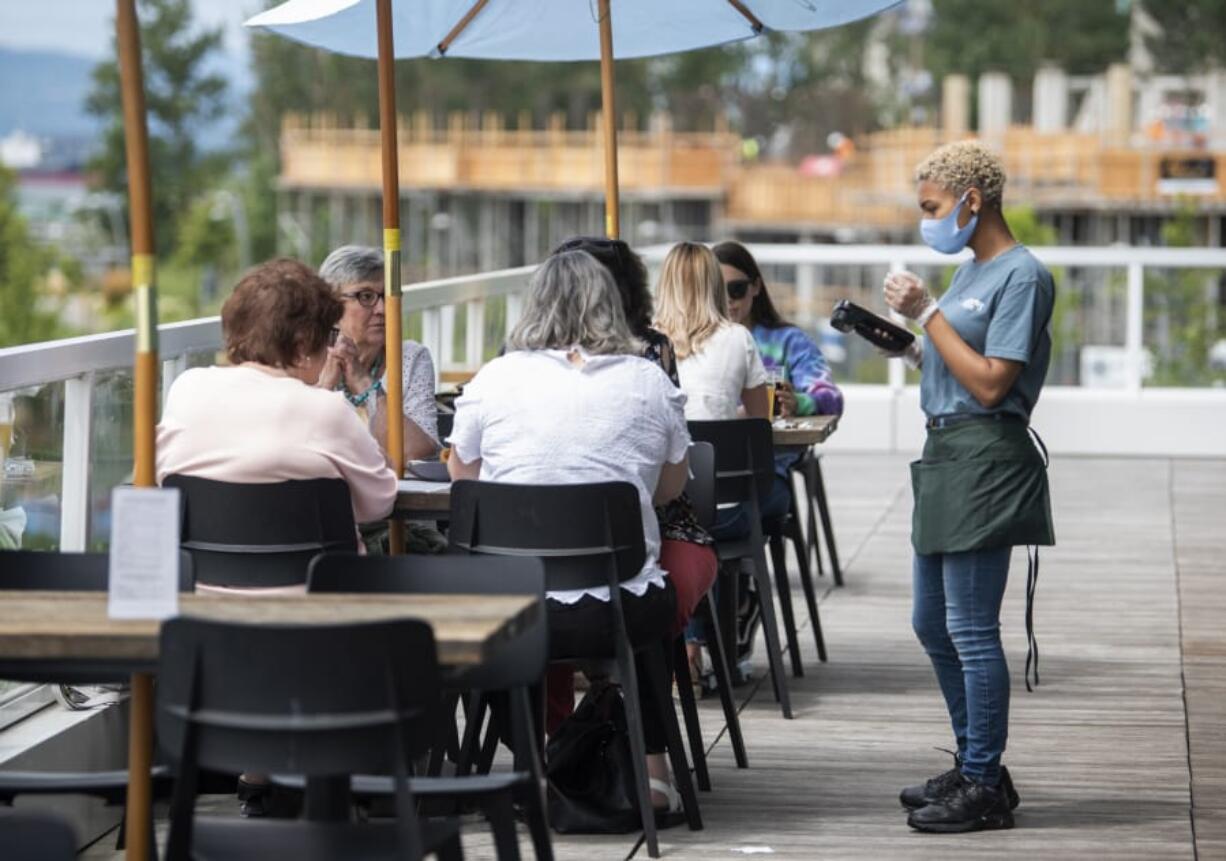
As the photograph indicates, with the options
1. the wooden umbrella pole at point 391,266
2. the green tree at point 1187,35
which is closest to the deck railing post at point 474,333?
the wooden umbrella pole at point 391,266

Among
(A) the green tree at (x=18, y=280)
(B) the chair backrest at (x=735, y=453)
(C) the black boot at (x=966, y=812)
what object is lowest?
(A) the green tree at (x=18, y=280)

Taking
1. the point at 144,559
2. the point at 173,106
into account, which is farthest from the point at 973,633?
the point at 173,106

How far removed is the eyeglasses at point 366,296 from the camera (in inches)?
224

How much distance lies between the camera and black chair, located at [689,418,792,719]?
6043 millimetres

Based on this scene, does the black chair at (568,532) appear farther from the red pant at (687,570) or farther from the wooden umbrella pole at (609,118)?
the wooden umbrella pole at (609,118)

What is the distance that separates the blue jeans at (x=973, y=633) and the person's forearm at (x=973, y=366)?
0.35m

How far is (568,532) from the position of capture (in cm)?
454

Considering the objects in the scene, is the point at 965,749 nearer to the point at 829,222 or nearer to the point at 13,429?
the point at 13,429

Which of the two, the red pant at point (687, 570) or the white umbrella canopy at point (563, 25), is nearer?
the red pant at point (687, 570)

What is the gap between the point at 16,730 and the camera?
4.92 m

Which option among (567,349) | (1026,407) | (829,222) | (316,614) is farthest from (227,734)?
(829,222)

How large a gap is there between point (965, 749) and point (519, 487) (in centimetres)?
125

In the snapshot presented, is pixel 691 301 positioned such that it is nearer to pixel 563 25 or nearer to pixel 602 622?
pixel 563 25

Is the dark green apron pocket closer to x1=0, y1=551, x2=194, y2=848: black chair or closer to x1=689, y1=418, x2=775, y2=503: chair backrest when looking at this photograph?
x1=689, y1=418, x2=775, y2=503: chair backrest
